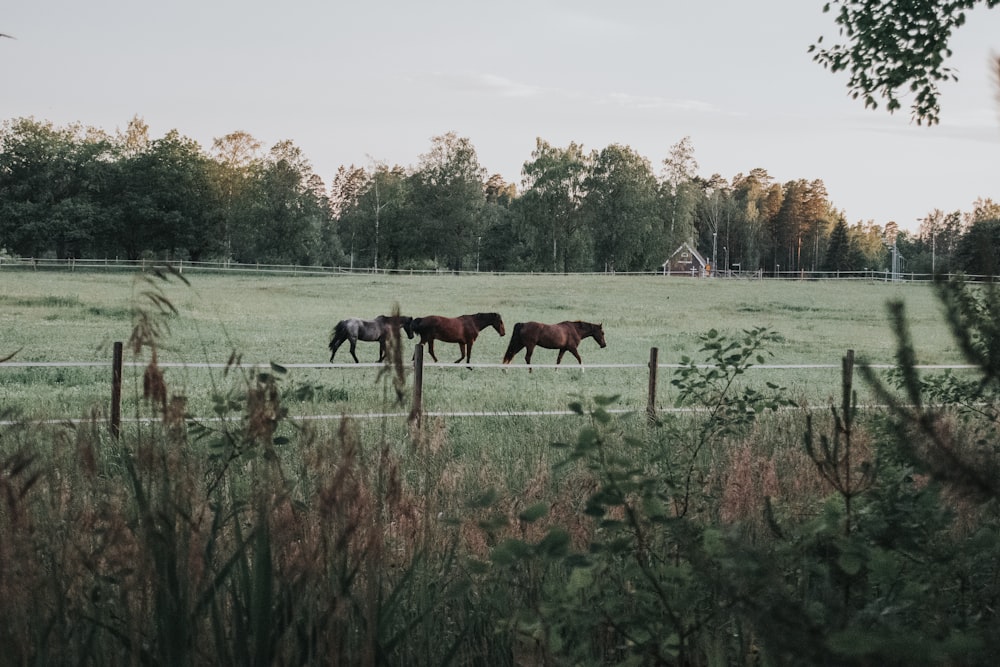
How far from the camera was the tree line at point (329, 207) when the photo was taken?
7412 cm

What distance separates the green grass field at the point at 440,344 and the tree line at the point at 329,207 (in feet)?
52.3

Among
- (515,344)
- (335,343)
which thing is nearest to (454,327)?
(515,344)

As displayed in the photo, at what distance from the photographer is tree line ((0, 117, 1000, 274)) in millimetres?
74125

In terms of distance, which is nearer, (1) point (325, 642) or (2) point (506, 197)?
(1) point (325, 642)

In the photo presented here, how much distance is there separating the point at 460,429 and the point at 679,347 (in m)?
17.9

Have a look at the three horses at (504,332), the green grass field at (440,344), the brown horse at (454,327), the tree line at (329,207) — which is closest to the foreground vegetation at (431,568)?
the green grass field at (440,344)

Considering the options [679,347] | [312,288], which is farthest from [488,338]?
[312,288]

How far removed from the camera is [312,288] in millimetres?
52438

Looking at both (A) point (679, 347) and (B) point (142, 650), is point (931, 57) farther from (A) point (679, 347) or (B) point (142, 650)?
(A) point (679, 347)

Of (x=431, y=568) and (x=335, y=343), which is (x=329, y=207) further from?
(x=431, y=568)

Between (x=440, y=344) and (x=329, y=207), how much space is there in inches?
3153

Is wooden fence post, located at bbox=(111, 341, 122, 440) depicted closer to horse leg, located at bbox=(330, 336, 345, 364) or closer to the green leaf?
the green leaf

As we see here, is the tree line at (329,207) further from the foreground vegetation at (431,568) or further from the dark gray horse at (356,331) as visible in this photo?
the foreground vegetation at (431,568)

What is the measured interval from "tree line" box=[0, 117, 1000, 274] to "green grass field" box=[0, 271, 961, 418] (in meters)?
15.9
